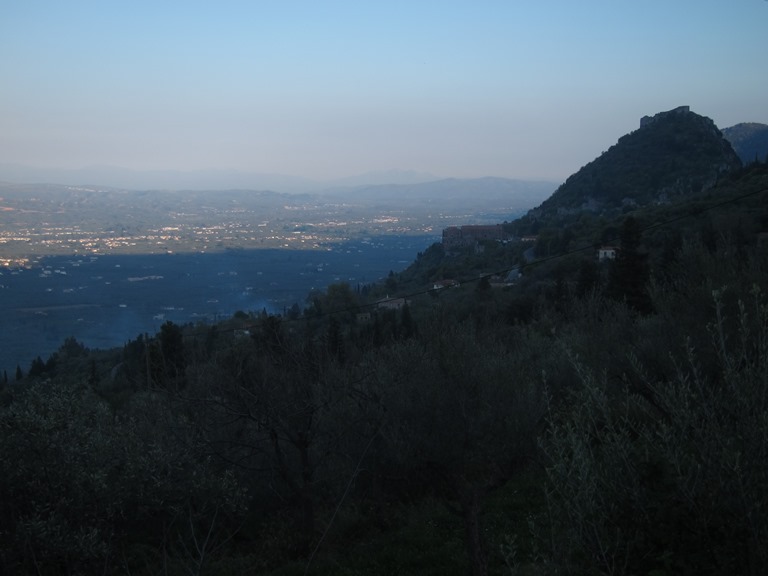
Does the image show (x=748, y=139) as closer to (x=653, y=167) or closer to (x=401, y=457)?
(x=653, y=167)

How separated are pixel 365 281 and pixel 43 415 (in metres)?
34.3

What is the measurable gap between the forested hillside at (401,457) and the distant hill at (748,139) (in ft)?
200

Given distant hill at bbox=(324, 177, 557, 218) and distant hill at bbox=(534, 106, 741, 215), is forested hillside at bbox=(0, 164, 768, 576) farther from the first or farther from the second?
distant hill at bbox=(324, 177, 557, 218)

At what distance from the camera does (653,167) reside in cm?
5125

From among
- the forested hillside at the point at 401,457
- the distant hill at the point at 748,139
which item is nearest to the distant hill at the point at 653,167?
the distant hill at the point at 748,139

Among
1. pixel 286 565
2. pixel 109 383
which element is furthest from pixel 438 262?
pixel 286 565

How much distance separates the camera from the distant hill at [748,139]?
211 feet

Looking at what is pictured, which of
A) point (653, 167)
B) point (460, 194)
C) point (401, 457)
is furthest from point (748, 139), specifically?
point (401, 457)

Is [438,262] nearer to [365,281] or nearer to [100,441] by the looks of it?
[365,281]

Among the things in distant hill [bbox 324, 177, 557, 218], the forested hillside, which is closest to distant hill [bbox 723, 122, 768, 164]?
distant hill [bbox 324, 177, 557, 218]

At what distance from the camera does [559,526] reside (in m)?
3.03

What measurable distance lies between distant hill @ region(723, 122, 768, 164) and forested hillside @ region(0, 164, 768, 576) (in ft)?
200

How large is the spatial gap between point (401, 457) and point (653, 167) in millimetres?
49510

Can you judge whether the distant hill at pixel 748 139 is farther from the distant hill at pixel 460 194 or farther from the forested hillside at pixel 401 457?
the forested hillside at pixel 401 457
